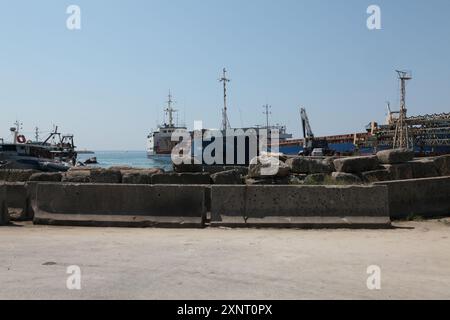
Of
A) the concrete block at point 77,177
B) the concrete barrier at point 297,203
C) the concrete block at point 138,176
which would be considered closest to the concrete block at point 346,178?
the concrete barrier at point 297,203

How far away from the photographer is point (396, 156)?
45.2 ft

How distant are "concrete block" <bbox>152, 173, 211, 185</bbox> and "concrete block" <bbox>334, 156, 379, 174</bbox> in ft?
11.6

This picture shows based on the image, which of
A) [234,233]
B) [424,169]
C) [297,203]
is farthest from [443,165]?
[234,233]

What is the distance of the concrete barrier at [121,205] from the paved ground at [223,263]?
47 cm

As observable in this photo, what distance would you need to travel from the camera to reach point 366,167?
13211mm

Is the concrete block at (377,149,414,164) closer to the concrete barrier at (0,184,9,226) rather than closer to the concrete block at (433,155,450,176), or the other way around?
the concrete block at (433,155,450,176)

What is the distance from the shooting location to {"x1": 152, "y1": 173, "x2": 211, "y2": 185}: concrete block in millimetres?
13094

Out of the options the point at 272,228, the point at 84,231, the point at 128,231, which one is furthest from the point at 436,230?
the point at 84,231

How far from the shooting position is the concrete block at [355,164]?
42.7ft

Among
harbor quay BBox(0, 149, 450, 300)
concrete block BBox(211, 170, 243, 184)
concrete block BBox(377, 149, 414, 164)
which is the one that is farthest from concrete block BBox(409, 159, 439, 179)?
concrete block BBox(211, 170, 243, 184)

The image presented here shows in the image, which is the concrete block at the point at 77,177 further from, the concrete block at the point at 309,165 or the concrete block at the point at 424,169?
the concrete block at the point at 424,169

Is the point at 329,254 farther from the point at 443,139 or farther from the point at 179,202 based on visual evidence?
the point at 443,139

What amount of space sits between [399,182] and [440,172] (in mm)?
3381

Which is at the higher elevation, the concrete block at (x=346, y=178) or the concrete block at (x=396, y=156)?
the concrete block at (x=396, y=156)
